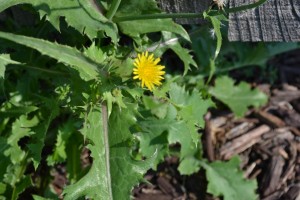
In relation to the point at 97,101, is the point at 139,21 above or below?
above

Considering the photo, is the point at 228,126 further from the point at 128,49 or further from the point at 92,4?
the point at 92,4

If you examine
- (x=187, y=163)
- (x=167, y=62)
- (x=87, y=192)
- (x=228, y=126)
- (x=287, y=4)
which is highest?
(x=167, y=62)

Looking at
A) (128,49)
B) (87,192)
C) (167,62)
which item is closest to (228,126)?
(167,62)

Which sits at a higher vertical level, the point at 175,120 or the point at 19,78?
the point at 19,78

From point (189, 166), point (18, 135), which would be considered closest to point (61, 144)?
point (18, 135)

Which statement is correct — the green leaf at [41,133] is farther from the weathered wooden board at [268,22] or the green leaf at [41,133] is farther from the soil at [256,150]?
the weathered wooden board at [268,22]

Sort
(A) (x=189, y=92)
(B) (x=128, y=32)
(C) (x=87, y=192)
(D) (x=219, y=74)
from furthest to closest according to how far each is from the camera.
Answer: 1. (D) (x=219, y=74)
2. (A) (x=189, y=92)
3. (B) (x=128, y=32)
4. (C) (x=87, y=192)

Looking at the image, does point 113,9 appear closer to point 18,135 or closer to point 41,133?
point 41,133

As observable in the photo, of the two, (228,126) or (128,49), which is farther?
(228,126)
